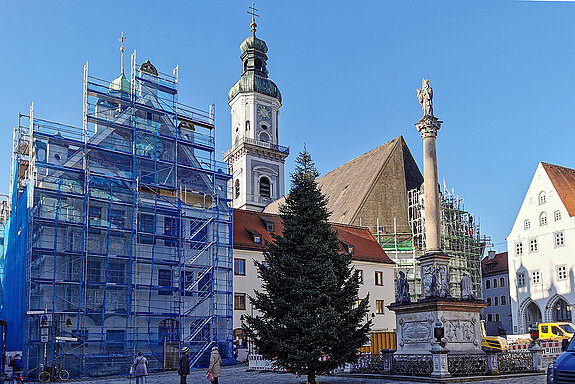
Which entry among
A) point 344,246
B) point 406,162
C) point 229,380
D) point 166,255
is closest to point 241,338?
point 166,255

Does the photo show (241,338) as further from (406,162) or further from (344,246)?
(406,162)

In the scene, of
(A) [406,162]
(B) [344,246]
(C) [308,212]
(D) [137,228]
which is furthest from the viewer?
(A) [406,162]

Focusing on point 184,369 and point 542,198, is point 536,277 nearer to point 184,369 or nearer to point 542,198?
point 542,198

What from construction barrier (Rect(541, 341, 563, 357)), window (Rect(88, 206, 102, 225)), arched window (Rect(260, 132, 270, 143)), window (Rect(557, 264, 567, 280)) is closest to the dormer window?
window (Rect(88, 206, 102, 225))

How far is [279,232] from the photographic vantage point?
45281 millimetres

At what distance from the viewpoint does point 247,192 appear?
235 ft

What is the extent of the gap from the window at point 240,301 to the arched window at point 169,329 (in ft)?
18.2

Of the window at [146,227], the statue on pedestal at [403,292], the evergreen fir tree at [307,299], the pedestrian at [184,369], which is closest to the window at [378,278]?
the window at [146,227]

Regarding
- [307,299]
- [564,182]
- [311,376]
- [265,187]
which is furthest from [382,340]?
[265,187]

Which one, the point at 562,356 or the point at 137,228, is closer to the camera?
the point at 562,356

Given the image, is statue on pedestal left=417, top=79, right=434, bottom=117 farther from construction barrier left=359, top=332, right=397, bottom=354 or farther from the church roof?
the church roof

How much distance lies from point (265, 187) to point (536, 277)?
3266cm

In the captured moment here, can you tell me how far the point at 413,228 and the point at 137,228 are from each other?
88.1 feet

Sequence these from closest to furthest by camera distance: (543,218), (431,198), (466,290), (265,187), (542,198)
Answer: (466,290)
(431,198)
(543,218)
(542,198)
(265,187)
